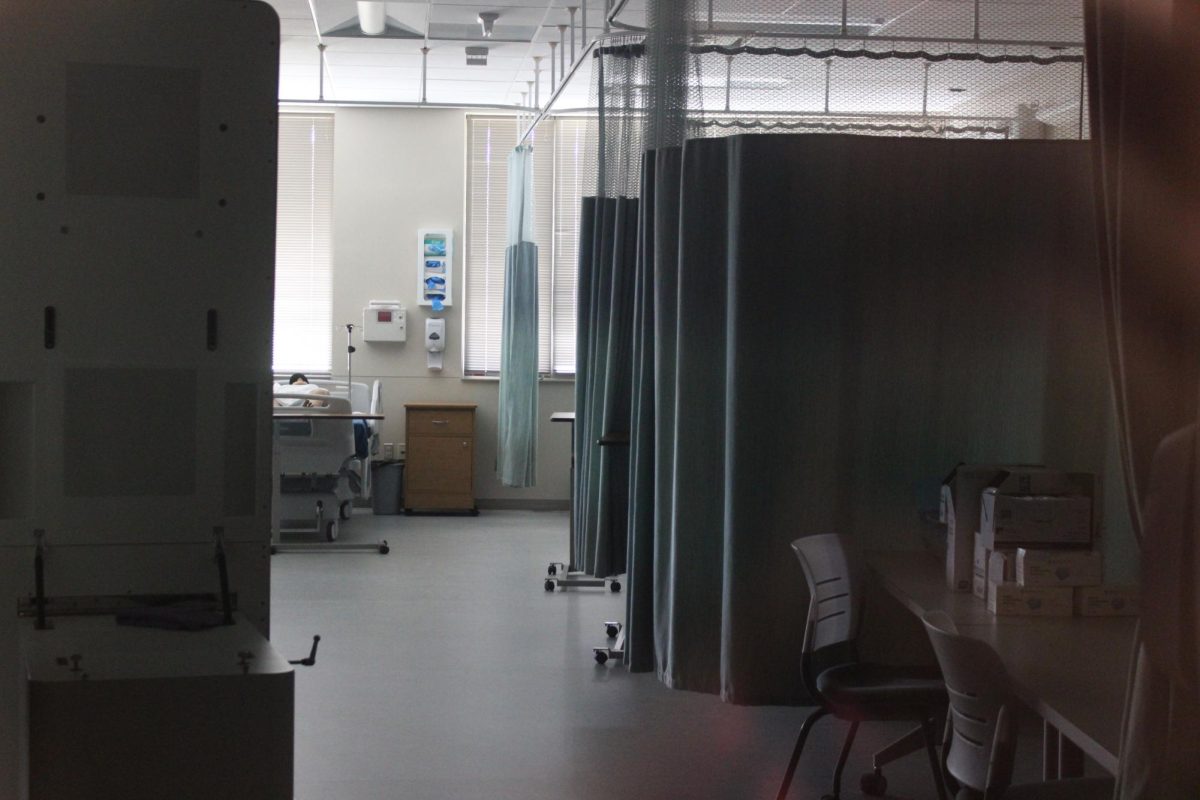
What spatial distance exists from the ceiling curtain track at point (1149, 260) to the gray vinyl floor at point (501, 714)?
83.0 inches

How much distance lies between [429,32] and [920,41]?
15.1 feet

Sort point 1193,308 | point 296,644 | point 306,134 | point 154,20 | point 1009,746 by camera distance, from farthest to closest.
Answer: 1. point 306,134
2. point 296,644
3. point 154,20
4. point 1009,746
5. point 1193,308

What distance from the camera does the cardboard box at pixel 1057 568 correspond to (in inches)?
132

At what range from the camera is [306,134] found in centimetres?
1020

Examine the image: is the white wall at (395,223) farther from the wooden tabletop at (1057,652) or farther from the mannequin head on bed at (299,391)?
the wooden tabletop at (1057,652)

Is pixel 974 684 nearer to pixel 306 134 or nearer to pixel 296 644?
pixel 296 644

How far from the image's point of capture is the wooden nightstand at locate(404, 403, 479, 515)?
9.88 metres

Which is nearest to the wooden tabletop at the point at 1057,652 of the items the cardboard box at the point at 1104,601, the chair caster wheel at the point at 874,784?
the cardboard box at the point at 1104,601

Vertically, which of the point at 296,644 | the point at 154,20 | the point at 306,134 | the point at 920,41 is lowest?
the point at 296,644

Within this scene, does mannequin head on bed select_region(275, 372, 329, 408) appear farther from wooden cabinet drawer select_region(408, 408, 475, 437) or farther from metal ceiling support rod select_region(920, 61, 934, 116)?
metal ceiling support rod select_region(920, 61, 934, 116)

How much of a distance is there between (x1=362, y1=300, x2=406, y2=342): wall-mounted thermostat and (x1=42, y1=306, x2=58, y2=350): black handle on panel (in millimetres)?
7245

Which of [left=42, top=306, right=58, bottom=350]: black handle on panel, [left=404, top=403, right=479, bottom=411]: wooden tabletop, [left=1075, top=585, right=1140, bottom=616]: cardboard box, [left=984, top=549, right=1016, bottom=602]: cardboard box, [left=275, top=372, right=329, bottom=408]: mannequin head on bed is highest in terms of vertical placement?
[left=42, top=306, right=58, bottom=350]: black handle on panel

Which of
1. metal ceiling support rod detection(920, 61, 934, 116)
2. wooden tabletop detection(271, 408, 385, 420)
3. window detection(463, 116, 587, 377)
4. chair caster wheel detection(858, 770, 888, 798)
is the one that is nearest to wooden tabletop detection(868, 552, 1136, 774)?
chair caster wheel detection(858, 770, 888, 798)

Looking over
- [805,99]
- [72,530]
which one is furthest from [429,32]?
[72,530]
